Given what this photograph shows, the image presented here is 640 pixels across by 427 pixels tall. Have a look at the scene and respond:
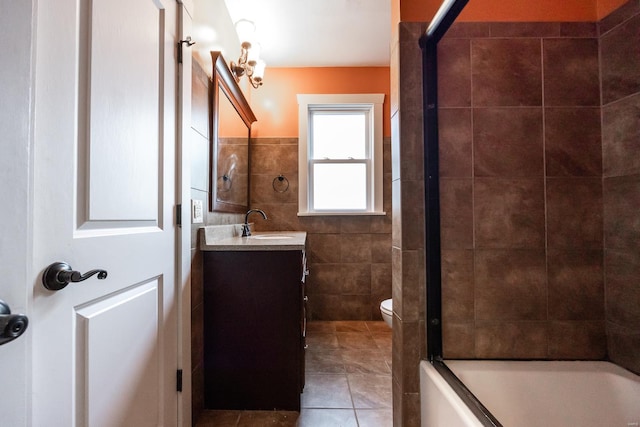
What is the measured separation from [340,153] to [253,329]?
6.98ft

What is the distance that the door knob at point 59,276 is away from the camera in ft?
2.16

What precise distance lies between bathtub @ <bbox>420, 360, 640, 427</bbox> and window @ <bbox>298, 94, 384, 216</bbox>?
6.43 feet

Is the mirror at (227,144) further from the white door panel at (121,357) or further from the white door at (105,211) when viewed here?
the white door panel at (121,357)

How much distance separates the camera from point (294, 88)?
3008 mm

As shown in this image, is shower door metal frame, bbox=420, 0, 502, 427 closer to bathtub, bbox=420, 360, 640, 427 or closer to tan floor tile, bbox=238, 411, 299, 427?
bathtub, bbox=420, 360, 640, 427

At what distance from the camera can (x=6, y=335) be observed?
18.8 inches

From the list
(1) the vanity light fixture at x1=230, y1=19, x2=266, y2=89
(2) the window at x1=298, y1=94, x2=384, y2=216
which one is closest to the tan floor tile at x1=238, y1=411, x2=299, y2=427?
(2) the window at x1=298, y1=94, x2=384, y2=216

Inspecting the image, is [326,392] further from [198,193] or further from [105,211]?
[105,211]

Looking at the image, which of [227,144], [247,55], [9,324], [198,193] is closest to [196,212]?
[198,193]

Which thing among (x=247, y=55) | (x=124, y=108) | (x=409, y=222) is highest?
(x=247, y=55)

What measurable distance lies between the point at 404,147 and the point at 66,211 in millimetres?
1151

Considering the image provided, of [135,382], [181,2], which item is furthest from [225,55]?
[135,382]

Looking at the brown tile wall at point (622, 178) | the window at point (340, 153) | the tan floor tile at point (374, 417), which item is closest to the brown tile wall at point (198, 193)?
the tan floor tile at point (374, 417)

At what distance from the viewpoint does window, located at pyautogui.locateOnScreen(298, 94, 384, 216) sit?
297 cm
